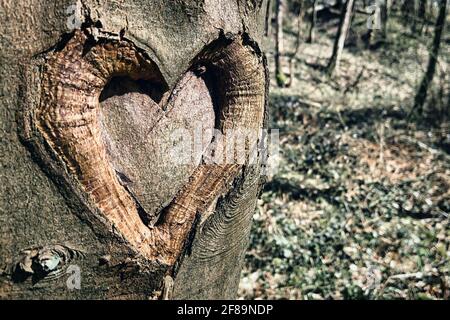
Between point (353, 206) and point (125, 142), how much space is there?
415 centimetres

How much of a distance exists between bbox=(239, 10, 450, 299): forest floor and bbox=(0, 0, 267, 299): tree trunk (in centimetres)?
252

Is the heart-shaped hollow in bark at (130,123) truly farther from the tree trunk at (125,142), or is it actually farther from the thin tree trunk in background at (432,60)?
the thin tree trunk in background at (432,60)

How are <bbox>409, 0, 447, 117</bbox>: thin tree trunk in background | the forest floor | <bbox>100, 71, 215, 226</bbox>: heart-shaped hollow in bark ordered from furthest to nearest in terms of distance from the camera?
<bbox>409, 0, 447, 117</bbox>: thin tree trunk in background → the forest floor → <bbox>100, 71, 215, 226</bbox>: heart-shaped hollow in bark

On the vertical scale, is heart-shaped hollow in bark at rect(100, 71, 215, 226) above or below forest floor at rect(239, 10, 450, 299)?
above

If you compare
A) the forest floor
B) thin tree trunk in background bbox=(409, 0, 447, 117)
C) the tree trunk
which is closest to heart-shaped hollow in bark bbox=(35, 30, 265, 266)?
the tree trunk

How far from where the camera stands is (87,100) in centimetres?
138

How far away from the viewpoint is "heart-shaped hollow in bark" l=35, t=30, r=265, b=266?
1.32 m

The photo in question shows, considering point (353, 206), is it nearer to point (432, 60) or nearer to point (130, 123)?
point (130, 123)

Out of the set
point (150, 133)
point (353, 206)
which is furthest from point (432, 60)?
point (150, 133)

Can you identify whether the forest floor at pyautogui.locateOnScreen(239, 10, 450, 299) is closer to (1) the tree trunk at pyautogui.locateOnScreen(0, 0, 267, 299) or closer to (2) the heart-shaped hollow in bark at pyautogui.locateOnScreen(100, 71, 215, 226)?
(1) the tree trunk at pyautogui.locateOnScreen(0, 0, 267, 299)

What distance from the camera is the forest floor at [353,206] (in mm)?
4094

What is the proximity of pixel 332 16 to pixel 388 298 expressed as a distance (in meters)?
16.3
